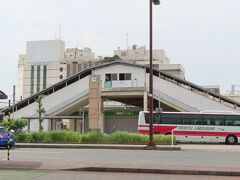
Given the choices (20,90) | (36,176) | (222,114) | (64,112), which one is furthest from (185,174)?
(20,90)

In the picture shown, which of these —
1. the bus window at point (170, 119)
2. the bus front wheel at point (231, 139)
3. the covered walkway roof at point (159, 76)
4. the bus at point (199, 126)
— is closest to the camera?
the bus front wheel at point (231, 139)

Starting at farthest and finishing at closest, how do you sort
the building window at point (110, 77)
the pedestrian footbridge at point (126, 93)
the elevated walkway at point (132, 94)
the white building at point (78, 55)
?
1. the white building at point (78, 55)
2. the building window at point (110, 77)
3. the pedestrian footbridge at point (126, 93)
4. the elevated walkway at point (132, 94)

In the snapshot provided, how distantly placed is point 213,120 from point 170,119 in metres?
4.05

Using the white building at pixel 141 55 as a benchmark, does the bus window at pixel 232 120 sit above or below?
below

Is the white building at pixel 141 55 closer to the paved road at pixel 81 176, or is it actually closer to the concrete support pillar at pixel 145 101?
the concrete support pillar at pixel 145 101

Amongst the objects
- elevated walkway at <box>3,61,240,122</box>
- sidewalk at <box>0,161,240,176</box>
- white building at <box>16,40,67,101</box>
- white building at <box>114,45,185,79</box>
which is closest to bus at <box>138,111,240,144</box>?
elevated walkway at <box>3,61,240,122</box>

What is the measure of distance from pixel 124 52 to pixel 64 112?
84508 mm

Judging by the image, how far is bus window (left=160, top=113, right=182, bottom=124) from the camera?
3797 cm

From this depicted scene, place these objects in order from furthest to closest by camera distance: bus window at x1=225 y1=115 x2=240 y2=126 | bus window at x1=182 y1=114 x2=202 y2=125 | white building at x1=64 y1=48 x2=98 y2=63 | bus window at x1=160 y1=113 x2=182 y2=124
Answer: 1. white building at x1=64 y1=48 x2=98 y2=63
2. bus window at x1=160 y1=113 x2=182 y2=124
3. bus window at x1=182 y1=114 x2=202 y2=125
4. bus window at x1=225 y1=115 x2=240 y2=126

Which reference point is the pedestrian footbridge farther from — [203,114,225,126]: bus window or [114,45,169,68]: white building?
[114,45,169,68]: white building

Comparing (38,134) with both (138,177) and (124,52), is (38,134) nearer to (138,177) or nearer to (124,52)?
(138,177)

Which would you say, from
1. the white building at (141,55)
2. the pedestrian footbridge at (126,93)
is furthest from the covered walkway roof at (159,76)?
the white building at (141,55)

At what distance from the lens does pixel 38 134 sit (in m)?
32.0

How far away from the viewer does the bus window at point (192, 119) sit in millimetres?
37631
